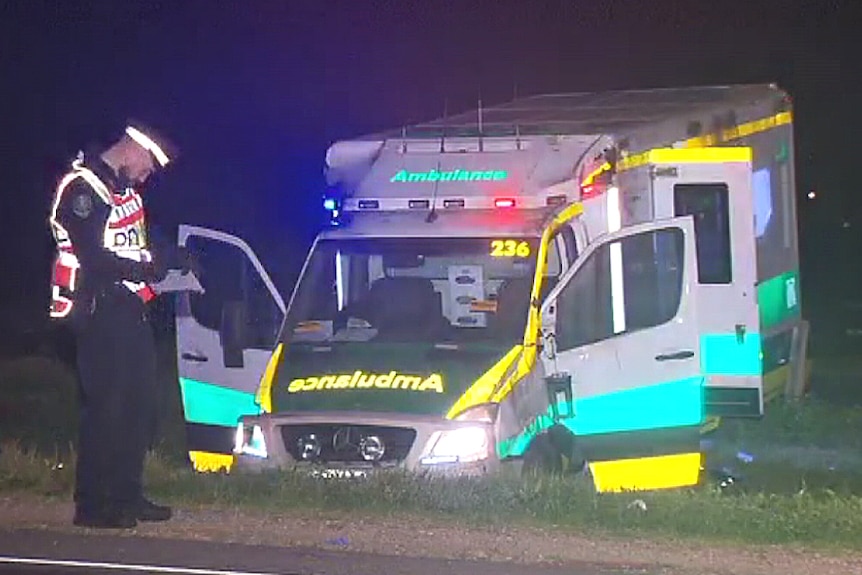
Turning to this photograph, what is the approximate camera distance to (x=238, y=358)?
1099 cm

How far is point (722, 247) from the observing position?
1227 centimetres

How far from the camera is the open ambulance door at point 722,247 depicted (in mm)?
11969

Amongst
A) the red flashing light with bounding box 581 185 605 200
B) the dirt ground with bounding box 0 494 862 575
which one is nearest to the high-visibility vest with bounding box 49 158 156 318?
the dirt ground with bounding box 0 494 862 575

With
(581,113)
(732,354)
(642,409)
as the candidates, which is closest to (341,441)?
(642,409)

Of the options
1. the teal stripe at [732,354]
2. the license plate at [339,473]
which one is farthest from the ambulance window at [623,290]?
the license plate at [339,473]

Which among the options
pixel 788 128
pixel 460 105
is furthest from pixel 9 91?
pixel 788 128

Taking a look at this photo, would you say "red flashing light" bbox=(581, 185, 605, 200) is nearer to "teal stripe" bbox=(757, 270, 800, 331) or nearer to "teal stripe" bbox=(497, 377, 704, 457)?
"teal stripe" bbox=(497, 377, 704, 457)

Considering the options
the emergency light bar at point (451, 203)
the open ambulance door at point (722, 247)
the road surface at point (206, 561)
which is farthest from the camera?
the open ambulance door at point (722, 247)

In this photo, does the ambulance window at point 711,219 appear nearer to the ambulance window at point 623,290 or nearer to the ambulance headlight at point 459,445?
the ambulance window at point 623,290

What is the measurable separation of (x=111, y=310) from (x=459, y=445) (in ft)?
8.05

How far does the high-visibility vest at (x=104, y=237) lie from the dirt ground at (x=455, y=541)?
46.0 inches

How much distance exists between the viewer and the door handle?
10.7 meters

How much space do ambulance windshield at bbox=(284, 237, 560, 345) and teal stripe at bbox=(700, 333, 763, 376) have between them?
1.98 meters

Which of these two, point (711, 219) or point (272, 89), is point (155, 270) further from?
point (272, 89)
